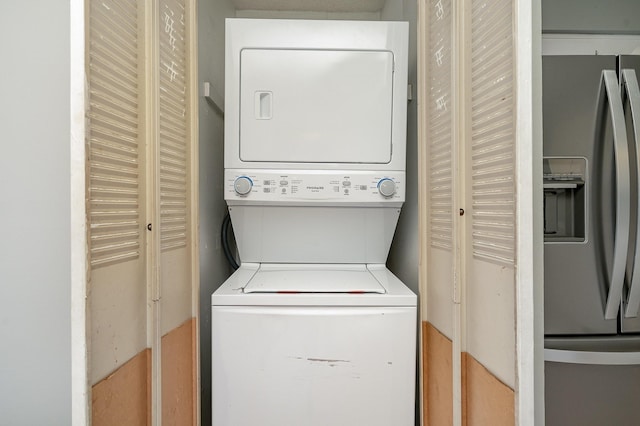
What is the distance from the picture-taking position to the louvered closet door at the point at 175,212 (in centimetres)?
118

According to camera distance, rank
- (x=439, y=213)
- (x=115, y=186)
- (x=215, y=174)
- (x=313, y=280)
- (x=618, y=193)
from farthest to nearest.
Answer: (x=215, y=174), (x=313, y=280), (x=439, y=213), (x=618, y=193), (x=115, y=186)

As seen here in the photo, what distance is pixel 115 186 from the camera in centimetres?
96

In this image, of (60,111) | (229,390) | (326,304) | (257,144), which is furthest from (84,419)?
(60,111)

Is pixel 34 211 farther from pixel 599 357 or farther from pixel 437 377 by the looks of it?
pixel 599 357

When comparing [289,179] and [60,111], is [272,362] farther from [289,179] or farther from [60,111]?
[60,111]

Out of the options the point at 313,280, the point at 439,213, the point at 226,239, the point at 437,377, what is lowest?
the point at 437,377

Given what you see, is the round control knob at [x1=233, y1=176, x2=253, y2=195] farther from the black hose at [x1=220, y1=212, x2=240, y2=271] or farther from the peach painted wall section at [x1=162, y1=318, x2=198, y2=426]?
the peach painted wall section at [x1=162, y1=318, x2=198, y2=426]

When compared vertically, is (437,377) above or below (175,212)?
below

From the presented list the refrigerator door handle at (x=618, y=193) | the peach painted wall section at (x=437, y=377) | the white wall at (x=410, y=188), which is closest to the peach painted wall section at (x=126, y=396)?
the peach painted wall section at (x=437, y=377)

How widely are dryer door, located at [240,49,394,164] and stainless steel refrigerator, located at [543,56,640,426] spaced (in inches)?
26.5

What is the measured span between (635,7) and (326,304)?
77.3 inches

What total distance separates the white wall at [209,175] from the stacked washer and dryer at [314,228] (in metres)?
0.18

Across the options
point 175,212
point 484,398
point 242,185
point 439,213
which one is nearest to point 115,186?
point 175,212

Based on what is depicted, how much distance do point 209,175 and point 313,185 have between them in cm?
60
